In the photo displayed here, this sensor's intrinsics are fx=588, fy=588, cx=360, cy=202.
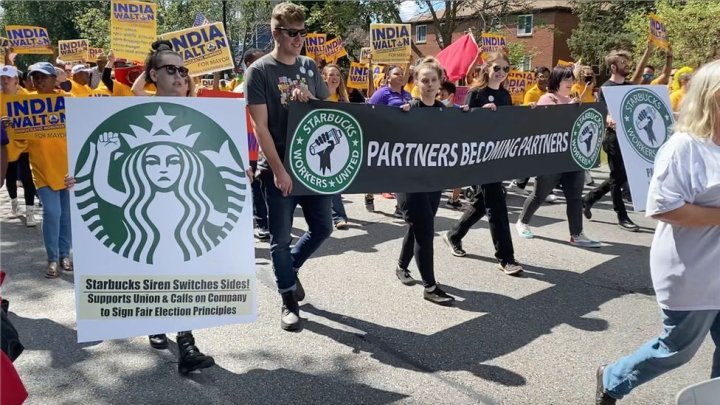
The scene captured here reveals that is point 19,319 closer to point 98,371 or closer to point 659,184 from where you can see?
point 98,371

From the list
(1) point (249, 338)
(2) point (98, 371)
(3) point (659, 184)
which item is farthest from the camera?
(1) point (249, 338)

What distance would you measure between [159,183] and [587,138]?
15.0 ft

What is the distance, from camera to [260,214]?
688 centimetres

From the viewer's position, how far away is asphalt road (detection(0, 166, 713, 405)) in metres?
3.26

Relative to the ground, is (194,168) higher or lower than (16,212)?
higher

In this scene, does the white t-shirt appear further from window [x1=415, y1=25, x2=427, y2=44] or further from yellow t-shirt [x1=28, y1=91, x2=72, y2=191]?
window [x1=415, y1=25, x2=427, y2=44]

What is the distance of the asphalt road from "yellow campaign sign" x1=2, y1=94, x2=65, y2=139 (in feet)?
4.19

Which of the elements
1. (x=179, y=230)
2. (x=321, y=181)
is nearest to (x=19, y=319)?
(x=179, y=230)

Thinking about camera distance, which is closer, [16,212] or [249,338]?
[249,338]

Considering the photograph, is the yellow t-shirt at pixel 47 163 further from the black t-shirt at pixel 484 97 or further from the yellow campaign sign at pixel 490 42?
the yellow campaign sign at pixel 490 42

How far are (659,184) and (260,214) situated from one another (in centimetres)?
500

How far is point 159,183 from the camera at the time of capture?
3.10m

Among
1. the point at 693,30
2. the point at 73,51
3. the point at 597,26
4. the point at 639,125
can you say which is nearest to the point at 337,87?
the point at 639,125

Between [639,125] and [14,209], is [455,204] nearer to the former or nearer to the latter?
[639,125]
